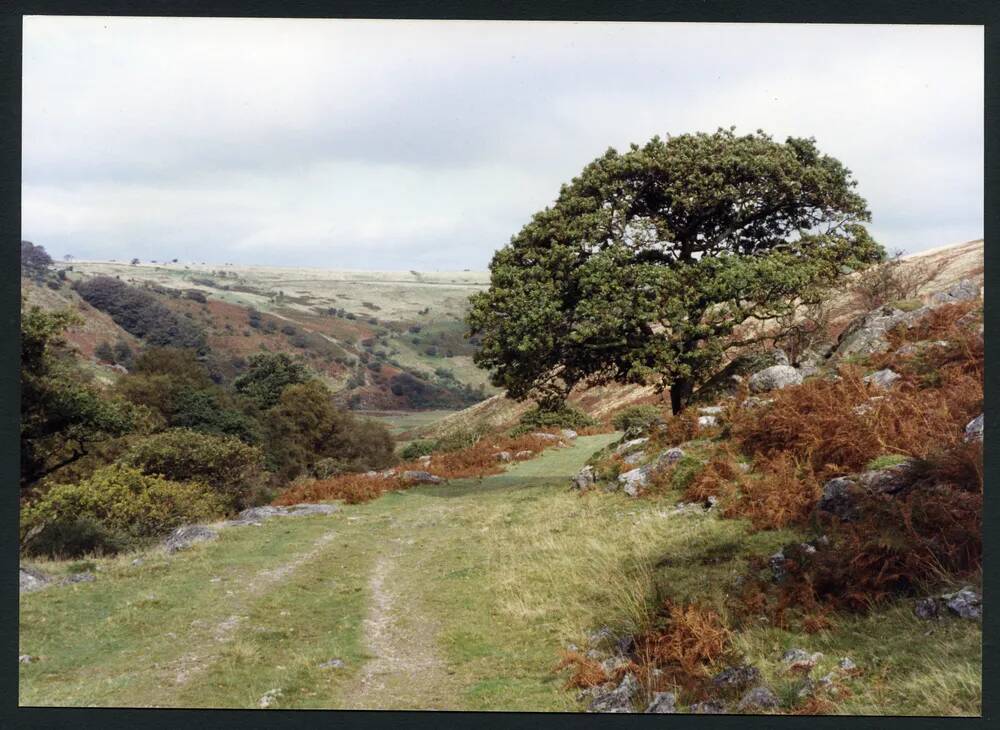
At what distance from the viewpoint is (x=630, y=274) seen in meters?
20.8

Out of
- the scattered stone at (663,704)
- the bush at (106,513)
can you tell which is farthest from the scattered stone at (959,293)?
the bush at (106,513)

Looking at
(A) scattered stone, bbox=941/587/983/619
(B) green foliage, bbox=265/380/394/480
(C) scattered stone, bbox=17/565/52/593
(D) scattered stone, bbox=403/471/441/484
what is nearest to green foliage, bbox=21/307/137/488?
(C) scattered stone, bbox=17/565/52/593

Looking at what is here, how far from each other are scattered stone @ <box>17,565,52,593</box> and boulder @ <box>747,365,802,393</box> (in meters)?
16.3

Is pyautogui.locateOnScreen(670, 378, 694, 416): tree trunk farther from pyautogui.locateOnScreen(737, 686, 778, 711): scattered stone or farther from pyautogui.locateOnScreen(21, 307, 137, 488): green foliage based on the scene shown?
pyautogui.locateOnScreen(21, 307, 137, 488): green foliage

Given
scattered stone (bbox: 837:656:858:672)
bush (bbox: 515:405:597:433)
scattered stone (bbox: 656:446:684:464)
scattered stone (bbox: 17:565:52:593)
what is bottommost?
bush (bbox: 515:405:597:433)

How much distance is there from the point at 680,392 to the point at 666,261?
4.09 m

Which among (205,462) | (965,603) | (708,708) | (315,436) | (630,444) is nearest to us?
(708,708)

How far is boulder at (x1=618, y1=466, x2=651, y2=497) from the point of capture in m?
17.1

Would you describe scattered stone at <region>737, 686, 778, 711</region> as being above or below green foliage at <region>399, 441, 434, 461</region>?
above

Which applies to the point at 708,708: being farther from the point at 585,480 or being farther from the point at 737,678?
the point at 585,480

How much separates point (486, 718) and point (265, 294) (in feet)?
556

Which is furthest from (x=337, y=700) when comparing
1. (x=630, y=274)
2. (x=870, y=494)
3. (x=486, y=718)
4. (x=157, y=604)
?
(x=630, y=274)

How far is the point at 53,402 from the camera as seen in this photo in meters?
20.5

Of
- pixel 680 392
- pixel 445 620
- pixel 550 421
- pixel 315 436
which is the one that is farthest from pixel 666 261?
pixel 315 436
